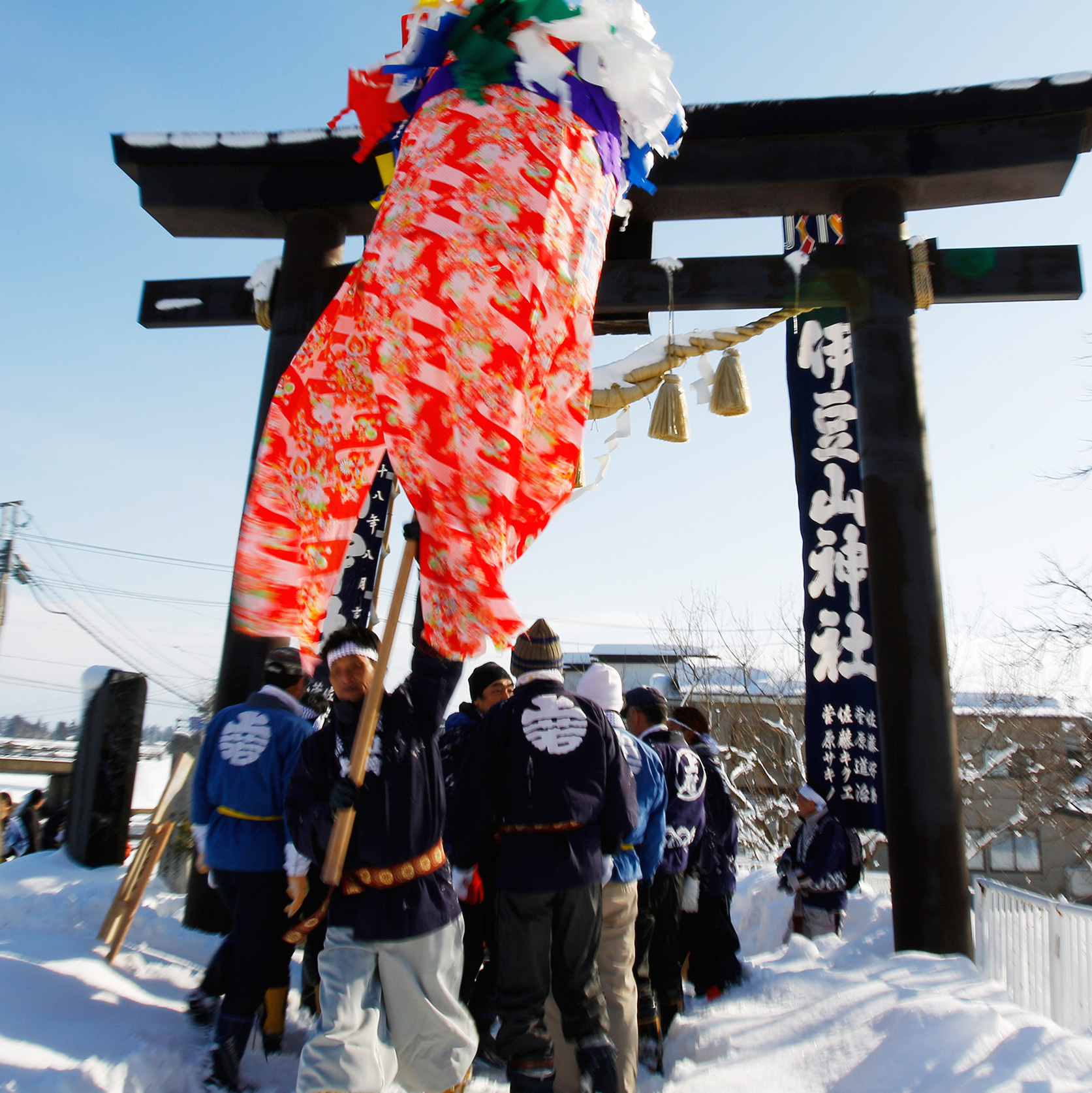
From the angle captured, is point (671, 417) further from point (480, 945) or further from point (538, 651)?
point (480, 945)

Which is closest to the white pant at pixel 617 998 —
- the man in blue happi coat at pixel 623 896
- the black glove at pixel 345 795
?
the man in blue happi coat at pixel 623 896

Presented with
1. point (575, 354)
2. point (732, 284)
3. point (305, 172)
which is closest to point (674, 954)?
point (575, 354)

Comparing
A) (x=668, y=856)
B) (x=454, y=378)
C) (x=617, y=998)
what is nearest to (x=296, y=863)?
(x=617, y=998)

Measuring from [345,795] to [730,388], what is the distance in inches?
167

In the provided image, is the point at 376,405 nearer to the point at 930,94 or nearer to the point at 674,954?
the point at 674,954

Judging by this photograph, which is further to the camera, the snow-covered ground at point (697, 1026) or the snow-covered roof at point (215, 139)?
the snow-covered roof at point (215, 139)

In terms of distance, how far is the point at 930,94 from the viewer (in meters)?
5.09

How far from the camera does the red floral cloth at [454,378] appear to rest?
→ 2.35 metres

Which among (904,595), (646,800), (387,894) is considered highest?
(904,595)

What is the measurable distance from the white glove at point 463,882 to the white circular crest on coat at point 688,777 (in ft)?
4.02

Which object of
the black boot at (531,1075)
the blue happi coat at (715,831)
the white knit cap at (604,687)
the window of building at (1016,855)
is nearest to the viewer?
the black boot at (531,1075)

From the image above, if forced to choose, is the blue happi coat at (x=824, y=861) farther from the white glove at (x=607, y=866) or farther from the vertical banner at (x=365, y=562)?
the vertical banner at (x=365, y=562)

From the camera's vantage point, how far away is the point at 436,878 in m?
2.75

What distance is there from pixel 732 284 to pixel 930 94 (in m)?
1.64
